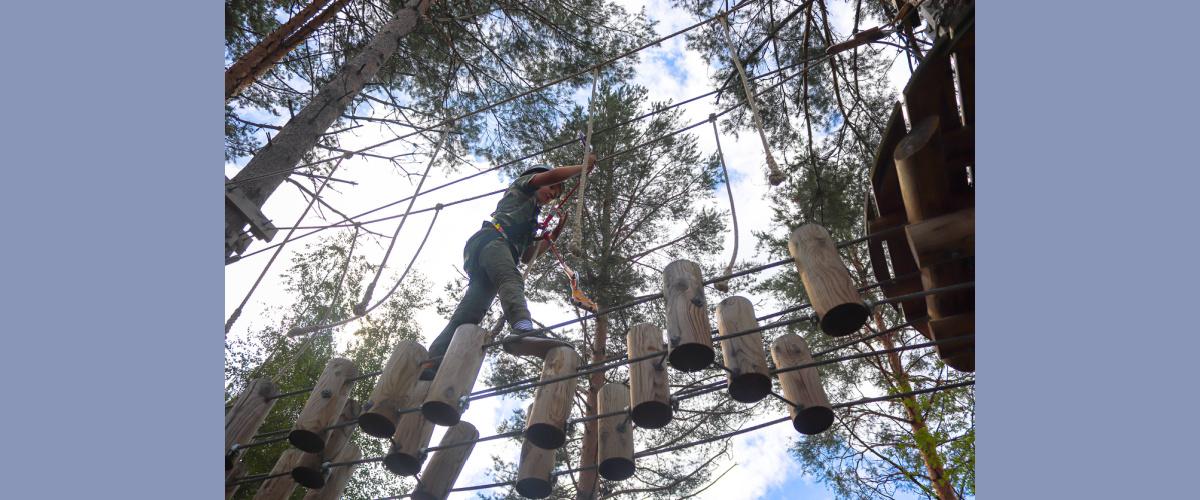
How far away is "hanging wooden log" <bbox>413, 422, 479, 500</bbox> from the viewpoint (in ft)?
10.6

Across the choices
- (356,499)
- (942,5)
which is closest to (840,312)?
(942,5)

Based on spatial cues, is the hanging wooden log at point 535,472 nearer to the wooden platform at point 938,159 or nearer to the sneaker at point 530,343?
the sneaker at point 530,343

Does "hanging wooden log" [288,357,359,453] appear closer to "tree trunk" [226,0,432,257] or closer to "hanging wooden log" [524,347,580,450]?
"hanging wooden log" [524,347,580,450]

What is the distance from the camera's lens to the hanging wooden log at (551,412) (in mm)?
2801

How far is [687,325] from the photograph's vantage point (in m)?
2.57

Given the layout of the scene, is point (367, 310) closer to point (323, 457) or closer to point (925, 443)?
point (323, 457)

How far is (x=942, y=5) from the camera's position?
2451 mm

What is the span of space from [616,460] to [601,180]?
7.47 meters

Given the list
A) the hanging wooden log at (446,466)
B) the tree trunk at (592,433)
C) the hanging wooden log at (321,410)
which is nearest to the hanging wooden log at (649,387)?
the hanging wooden log at (446,466)

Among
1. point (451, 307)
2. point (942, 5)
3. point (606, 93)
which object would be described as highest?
point (606, 93)

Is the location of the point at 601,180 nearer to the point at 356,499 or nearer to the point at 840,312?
the point at 356,499

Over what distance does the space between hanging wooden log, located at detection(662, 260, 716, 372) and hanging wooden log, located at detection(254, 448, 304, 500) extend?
2.08m

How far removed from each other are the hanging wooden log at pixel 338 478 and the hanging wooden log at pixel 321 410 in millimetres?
218

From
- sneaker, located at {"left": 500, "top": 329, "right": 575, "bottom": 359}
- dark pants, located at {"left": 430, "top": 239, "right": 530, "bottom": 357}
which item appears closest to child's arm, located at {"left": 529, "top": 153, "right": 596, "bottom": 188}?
dark pants, located at {"left": 430, "top": 239, "right": 530, "bottom": 357}
